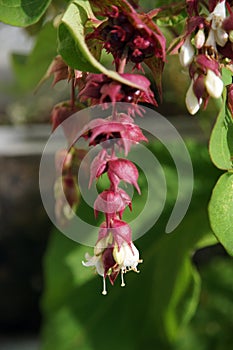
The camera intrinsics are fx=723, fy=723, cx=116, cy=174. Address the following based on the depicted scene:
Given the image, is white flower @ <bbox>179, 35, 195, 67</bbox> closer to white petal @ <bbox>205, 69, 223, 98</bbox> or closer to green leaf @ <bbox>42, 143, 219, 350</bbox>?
white petal @ <bbox>205, 69, 223, 98</bbox>

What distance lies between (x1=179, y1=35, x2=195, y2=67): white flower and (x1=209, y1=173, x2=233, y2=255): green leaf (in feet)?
0.28

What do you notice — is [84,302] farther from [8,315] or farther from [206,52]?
[206,52]

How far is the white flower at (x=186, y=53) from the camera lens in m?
0.40

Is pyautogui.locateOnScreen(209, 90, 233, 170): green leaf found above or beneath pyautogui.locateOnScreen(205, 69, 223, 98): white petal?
beneath

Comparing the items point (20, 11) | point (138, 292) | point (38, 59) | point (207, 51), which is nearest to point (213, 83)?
point (207, 51)

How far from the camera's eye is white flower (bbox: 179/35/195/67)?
0.40m

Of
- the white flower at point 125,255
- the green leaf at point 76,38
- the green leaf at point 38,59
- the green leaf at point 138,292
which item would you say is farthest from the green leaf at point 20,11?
the green leaf at point 138,292

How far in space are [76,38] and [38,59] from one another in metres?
0.51

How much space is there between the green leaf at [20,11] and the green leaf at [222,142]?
0.42 feet

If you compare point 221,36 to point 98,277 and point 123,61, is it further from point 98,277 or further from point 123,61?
point 98,277

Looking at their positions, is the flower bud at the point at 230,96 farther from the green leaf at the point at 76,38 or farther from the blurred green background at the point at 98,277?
the blurred green background at the point at 98,277

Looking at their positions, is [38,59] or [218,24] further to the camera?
[38,59]

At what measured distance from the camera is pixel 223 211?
1.46 feet

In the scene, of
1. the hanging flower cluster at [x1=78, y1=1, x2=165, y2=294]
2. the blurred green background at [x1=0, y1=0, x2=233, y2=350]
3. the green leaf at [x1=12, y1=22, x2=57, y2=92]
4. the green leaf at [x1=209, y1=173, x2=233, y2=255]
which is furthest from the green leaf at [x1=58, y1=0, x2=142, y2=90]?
the green leaf at [x1=12, y1=22, x2=57, y2=92]
